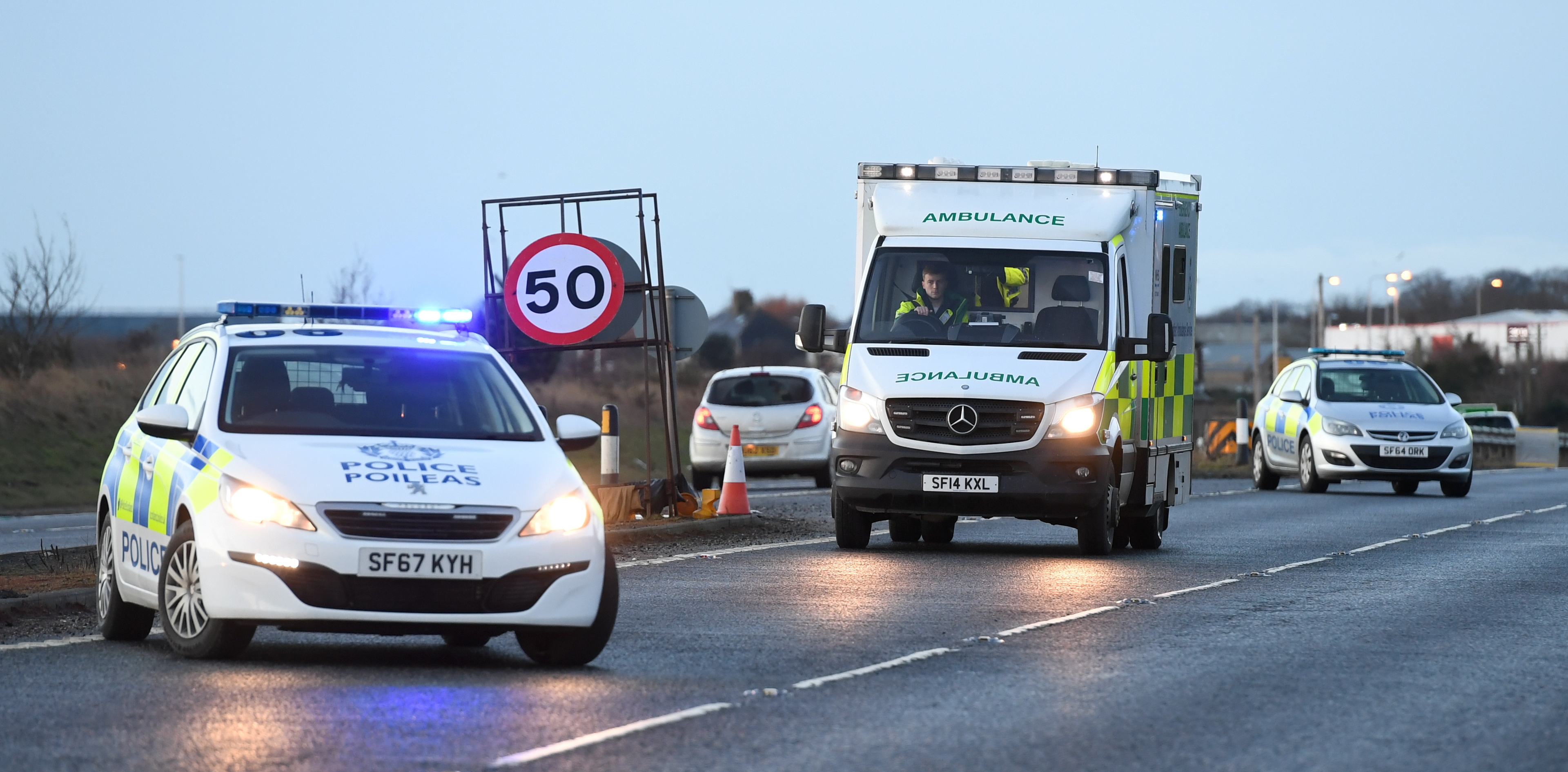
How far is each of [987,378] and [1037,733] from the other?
801cm

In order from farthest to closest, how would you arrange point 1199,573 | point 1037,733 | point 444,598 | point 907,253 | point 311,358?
point 907,253
point 1199,573
point 311,358
point 444,598
point 1037,733

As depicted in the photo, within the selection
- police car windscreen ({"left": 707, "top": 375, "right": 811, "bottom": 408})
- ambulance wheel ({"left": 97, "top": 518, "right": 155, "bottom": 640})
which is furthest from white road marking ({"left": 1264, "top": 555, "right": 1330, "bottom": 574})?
police car windscreen ({"left": 707, "top": 375, "right": 811, "bottom": 408})

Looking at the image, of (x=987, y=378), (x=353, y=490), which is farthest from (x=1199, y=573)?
(x=353, y=490)

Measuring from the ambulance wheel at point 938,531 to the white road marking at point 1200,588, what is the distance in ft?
12.6

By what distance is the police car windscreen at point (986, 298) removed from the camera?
15945mm

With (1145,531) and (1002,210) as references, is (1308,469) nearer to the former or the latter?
(1145,531)

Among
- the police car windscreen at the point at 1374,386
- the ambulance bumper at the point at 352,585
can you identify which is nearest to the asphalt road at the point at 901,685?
the ambulance bumper at the point at 352,585

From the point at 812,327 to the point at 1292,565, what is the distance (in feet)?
12.8

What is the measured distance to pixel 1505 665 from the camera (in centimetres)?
961

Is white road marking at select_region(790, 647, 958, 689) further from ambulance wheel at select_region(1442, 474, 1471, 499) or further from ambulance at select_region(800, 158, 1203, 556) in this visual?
ambulance wheel at select_region(1442, 474, 1471, 499)

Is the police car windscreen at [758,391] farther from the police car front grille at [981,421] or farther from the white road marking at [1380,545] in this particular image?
the police car front grille at [981,421]

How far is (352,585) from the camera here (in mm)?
8570

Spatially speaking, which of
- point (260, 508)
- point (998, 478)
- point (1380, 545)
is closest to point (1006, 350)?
point (998, 478)

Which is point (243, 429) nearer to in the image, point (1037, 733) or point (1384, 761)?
point (1037, 733)
